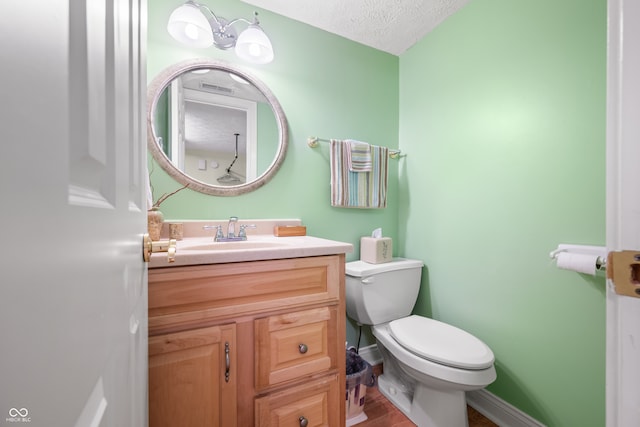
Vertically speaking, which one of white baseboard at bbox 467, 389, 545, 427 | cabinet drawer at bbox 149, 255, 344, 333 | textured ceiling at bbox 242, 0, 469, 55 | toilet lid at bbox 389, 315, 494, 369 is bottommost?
white baseboard at bbox 467, 389, 545, 427

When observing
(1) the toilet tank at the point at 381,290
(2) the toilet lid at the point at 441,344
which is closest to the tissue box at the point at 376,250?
(1) the toilet tank at the point at 381,290

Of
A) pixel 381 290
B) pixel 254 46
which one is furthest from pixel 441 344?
pixel 254 46

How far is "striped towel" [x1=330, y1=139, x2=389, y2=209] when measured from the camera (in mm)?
1535

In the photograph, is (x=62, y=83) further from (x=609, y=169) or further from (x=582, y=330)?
(x=582, y=330)

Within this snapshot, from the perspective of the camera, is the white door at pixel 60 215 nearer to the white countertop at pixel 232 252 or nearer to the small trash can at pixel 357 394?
the white countertop at pixel 232 252

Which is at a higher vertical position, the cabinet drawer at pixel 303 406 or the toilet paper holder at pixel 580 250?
the toilet paper holder at pixel 580 250

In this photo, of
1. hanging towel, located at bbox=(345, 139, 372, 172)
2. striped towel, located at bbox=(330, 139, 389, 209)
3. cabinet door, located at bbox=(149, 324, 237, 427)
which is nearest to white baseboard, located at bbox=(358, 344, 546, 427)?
striped towel, located at bbox=(330, 139, 389, 209)

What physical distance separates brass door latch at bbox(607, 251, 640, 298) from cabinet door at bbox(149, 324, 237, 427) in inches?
35.2

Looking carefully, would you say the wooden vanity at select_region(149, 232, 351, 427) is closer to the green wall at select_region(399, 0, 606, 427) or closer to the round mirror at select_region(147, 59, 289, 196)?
the round mirror at select_region(147, 59, 289, 196)

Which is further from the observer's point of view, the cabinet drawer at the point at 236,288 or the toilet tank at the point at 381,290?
the toilet tank at the point at 381,290

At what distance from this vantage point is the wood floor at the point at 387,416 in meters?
1.23

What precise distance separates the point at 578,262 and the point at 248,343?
125 centimetres

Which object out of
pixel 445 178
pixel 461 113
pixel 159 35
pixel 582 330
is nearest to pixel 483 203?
pixel 445 178

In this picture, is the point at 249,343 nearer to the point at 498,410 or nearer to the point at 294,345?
the point at 294,345
